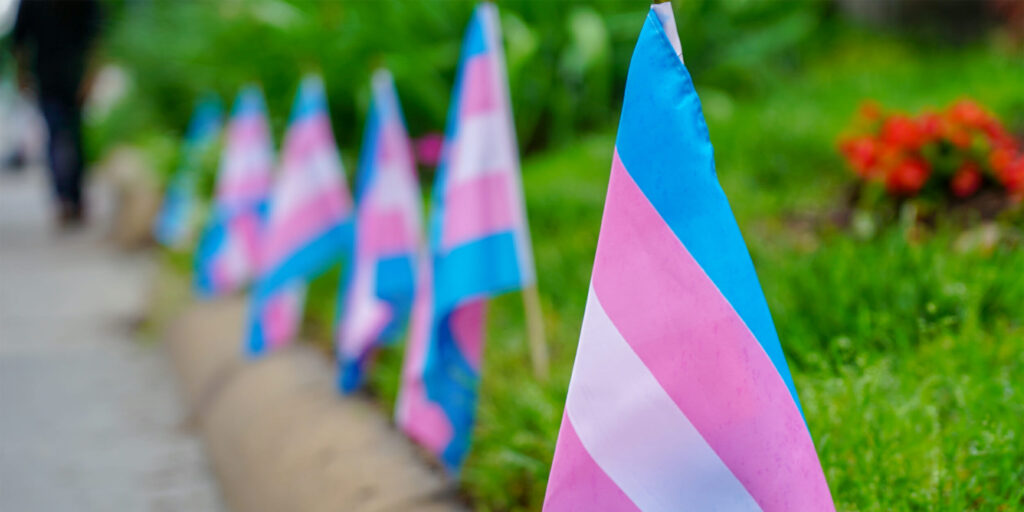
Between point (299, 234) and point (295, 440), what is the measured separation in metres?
1.07

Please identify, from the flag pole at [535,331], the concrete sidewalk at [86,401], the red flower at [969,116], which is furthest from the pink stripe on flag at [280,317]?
the red flower at [969,116]

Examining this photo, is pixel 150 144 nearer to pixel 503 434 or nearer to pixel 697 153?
pixel 503 434

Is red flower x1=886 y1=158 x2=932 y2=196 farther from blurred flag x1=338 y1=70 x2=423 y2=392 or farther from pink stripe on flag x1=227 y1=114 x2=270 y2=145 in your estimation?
pink stripe on flag x1=227 y1=114 x2=270 y2=145

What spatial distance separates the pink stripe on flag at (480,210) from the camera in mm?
2859

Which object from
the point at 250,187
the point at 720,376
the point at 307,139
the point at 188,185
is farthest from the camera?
the point at 188,185

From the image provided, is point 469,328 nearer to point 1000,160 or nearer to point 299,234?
point 299,234

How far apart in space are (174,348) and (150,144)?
5528 mm

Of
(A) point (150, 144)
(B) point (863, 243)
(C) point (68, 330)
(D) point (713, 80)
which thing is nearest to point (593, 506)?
(B) point (863, 243)

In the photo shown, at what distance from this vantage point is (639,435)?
1680 millimetres

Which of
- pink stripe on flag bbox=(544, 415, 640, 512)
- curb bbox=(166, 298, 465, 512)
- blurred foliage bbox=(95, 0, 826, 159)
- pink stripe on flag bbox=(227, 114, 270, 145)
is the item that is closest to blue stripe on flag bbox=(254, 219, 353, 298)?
curb bbox=(166, 298, 465, 512)

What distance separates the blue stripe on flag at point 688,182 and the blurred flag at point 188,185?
5.59 metres

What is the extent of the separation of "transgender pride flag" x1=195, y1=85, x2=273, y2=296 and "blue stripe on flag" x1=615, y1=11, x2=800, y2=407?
3814 mm

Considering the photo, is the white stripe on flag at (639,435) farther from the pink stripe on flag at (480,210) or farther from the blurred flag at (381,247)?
the blurred flag at (381,247)

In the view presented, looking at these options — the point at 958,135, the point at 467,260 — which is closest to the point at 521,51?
the point at 958,135
